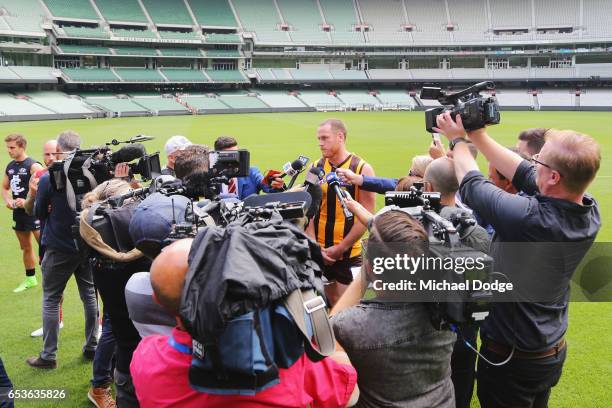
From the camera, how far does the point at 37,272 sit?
6914 millimetres

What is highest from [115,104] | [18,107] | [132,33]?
[132,33]

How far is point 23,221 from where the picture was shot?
6.67m

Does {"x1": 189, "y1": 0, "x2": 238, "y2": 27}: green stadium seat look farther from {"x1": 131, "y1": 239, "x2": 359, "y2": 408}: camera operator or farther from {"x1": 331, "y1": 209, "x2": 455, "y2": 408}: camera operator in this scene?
{"x1": 131, "y1": 239, "x2": 359, "y2": 408}: camera operator

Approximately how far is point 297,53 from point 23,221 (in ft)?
187

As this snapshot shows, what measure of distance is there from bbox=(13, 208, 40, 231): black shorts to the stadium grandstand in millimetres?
39319

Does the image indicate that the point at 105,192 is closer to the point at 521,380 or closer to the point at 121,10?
the point at 521,380

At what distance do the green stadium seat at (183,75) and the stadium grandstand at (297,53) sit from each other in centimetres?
16

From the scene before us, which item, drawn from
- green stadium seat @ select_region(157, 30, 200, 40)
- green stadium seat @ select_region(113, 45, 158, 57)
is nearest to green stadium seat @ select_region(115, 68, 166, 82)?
green stadium seat @ select_region(113, 45, 158, 57)

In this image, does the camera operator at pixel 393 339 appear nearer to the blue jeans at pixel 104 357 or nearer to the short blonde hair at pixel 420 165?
the short blonde hair at pixel 420 165

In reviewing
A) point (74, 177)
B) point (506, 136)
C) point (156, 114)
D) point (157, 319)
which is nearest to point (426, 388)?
point (157, 319)

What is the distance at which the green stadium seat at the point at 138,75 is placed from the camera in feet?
169

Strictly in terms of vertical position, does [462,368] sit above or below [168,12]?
below

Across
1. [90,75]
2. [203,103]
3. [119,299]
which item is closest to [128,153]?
[119,299]

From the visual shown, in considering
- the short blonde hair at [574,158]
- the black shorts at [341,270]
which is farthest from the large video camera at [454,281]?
the black shorts at [341,270]
